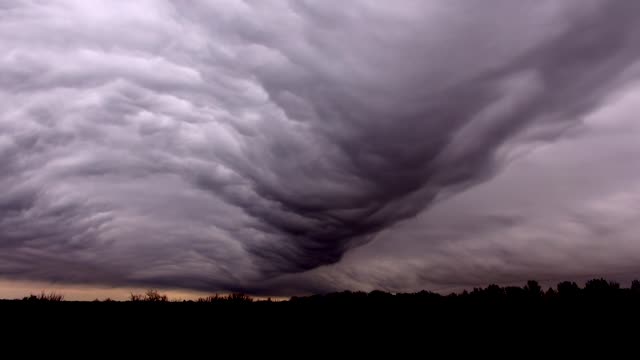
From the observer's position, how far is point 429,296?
28.6m

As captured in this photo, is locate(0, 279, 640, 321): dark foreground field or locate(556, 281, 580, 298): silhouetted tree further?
locate(556, 281, 580, 298): silhouetted tree

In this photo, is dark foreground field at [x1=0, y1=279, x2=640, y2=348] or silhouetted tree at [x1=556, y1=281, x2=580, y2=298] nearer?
dark foreground field at [x1=0, y1=279, x2=640, y2=348]

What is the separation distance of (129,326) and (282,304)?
→ 6698 mm

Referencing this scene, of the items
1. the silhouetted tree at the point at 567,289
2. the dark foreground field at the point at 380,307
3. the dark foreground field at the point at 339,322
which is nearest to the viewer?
the dark foreground field at the point at 339,322

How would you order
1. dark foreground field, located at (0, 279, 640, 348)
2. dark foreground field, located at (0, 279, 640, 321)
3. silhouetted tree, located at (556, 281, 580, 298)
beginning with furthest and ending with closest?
1. silhouetted tree, located at (556, 281, 580, 298)
2. dark foreground field, located at (0, 279, 640, 321)
3. dark foreground field, located at (0, 279, 640, 348)

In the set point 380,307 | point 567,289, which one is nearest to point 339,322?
point 380,307

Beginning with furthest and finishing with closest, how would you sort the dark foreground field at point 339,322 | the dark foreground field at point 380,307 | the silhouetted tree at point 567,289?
the silhouetted tree at point 567,289
the dark foreground field at point 380,307
the dark foreground field at point 339,322

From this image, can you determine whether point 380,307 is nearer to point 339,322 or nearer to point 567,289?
point 339,322

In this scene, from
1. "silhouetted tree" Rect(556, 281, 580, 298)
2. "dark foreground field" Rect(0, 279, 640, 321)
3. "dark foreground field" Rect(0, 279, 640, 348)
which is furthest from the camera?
"silhouetted tree" Rect(556, 281, 580, 298)

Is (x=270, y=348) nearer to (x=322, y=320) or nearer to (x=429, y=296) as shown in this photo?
(x=322, y=320)

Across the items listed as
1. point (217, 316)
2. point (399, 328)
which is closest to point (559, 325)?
point (399, 328)

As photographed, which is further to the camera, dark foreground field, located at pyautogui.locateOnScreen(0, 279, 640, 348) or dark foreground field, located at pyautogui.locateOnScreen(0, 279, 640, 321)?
dark foreground field, located at pyautogui.locateOnScreen(0, 279, 640, 321)

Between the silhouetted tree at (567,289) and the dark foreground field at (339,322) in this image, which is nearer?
the dark foreground field at (339,322)

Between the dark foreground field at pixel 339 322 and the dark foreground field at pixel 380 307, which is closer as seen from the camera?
the dark foreground field at pixel 339 322
